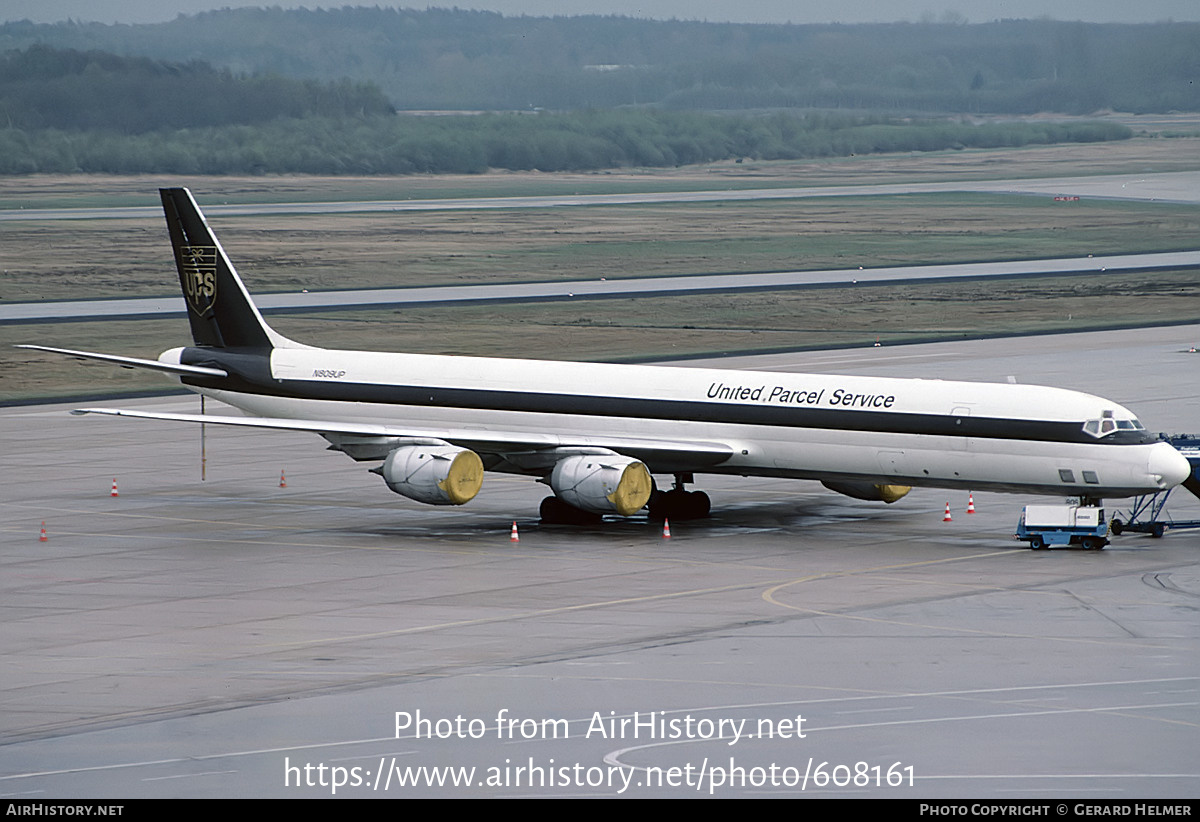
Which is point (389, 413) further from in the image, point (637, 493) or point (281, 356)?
point (637, 493)

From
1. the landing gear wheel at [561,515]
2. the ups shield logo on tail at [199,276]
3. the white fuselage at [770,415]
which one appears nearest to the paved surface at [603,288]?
the ups shield logo on tail at [199,276]

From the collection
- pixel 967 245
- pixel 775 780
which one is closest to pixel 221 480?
pixel 775 780

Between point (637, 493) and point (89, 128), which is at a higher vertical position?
point (89, 128)

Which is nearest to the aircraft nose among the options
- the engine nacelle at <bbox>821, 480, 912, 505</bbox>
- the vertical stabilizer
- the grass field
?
the engine nacelle at <bbox>821, 480, 912, 505</bbox>

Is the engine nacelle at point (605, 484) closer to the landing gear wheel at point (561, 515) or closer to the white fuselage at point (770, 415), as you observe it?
the white fuselage at point (770, 415)

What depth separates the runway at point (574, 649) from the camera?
22.7 m

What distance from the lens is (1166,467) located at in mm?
38375

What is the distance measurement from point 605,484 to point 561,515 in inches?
118

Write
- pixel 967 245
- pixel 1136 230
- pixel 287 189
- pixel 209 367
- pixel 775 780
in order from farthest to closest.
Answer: pixel 287 189
pixel 1136 230
pixel 967 245
pixel 209 367
pixel 775 780

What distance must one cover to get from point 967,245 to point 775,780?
111m

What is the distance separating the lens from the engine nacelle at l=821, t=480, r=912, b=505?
43.6 metres

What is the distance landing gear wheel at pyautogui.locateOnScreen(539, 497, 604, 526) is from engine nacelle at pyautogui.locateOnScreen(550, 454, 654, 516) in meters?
1.91

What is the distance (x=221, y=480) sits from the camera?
50781mm

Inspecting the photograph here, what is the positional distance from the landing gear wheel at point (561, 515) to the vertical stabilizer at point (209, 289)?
9421mm
